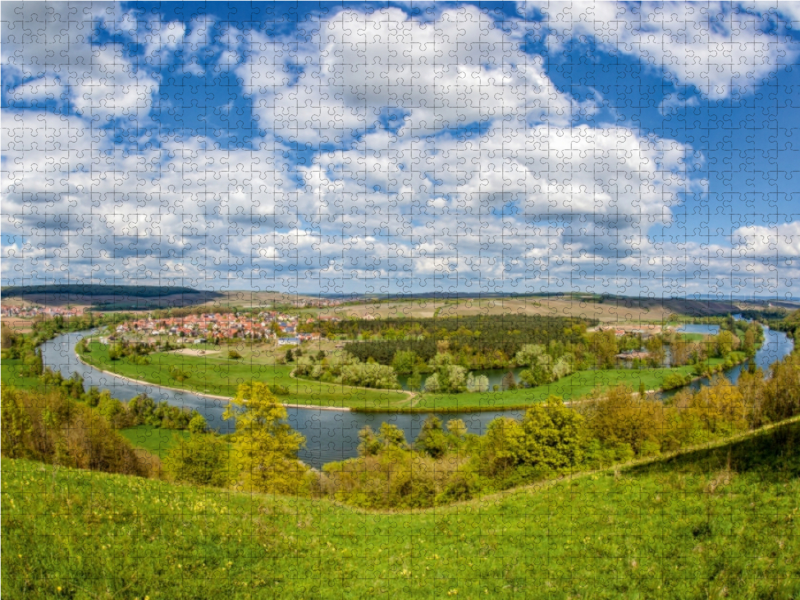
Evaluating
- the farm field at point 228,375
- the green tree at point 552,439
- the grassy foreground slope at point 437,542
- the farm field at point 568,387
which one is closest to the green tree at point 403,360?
the farm field at point 228,375

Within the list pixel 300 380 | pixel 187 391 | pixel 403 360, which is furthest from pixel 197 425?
pixel 403 360

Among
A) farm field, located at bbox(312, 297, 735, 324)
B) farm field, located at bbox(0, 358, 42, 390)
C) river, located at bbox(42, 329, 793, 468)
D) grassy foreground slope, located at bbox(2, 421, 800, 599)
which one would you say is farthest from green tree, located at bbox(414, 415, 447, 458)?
farm field, located at bbox(0, 358, 42, 390)

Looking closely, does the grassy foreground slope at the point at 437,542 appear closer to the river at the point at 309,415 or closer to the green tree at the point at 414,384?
the river at the point at 309,415

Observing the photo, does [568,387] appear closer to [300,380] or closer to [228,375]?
[300,380]

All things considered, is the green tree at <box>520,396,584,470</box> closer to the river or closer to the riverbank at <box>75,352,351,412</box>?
the river

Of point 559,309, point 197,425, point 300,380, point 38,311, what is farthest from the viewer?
point 300,380

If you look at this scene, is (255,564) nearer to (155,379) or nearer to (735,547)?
(735,547)
